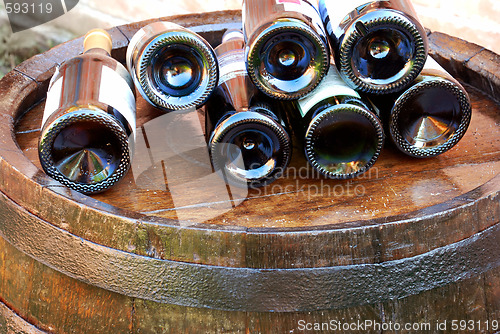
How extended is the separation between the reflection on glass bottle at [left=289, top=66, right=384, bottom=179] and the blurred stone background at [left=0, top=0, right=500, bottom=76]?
1153 mm

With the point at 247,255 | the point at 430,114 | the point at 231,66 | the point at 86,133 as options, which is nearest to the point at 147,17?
the point at 231,66

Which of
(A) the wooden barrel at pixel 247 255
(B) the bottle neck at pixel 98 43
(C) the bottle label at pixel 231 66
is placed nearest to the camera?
(A) the wooden barrel at pixel 247 255

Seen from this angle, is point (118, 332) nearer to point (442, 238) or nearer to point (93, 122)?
point (93, 122)

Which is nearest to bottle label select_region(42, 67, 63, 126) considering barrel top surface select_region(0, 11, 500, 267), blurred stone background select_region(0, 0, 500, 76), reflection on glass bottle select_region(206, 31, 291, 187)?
barrel top surface select_region(0, 11, 500, 267)

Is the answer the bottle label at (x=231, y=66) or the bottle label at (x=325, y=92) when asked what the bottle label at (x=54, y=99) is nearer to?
the bottle label at (x=231, y=66)

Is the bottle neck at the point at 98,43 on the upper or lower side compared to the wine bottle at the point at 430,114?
upper

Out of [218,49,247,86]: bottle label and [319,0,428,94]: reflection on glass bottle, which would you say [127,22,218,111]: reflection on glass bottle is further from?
[319,0,428,94]: reflection on glass bottle

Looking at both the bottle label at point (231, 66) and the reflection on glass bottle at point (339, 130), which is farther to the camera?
the bottle label at point (231, 66)

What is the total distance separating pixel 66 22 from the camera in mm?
3293

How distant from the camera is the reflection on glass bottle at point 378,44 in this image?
3.50 ft

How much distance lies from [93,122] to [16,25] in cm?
278

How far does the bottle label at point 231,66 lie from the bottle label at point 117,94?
0.21 m

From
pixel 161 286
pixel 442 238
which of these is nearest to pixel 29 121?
pixel 161 286

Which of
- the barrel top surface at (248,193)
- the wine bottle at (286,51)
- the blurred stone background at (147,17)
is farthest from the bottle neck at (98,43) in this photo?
the blurred stone background at (147,17)
